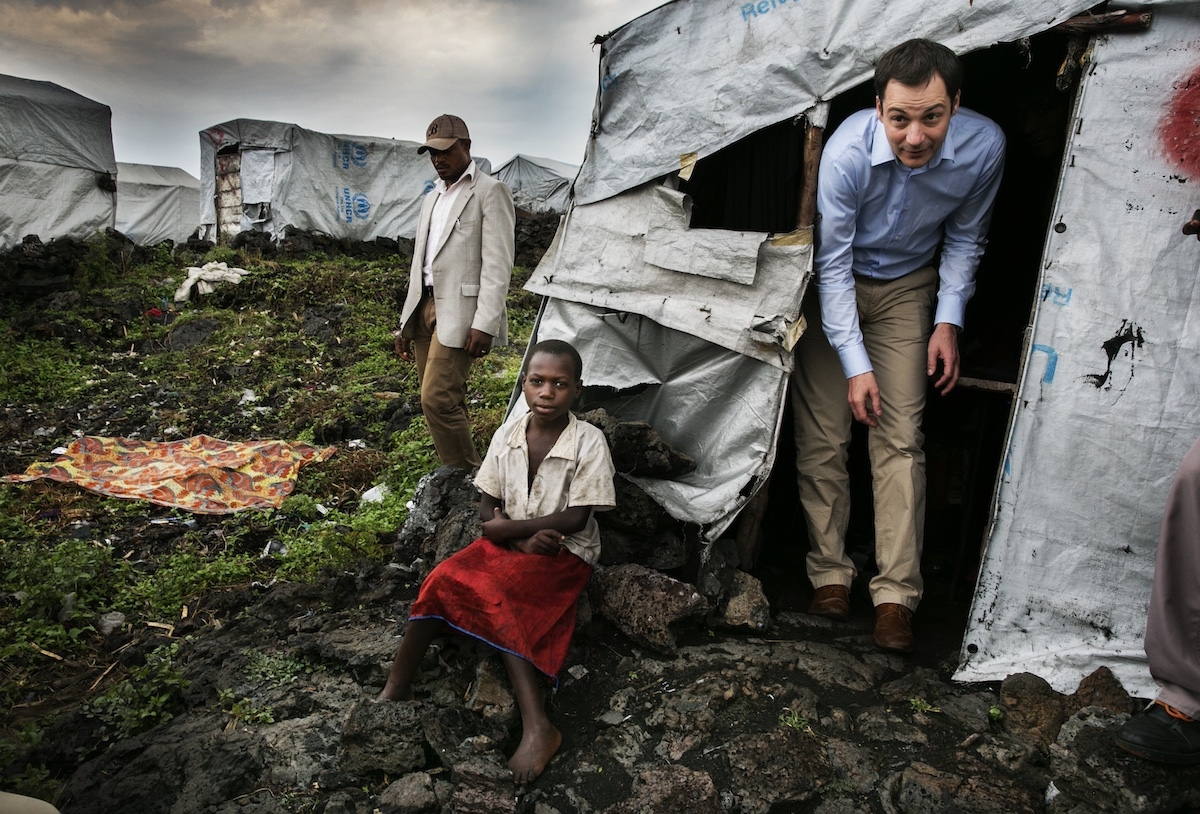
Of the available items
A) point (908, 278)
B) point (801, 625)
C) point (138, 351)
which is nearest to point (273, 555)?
point (801, 625)

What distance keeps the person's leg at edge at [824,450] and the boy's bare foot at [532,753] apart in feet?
4.52

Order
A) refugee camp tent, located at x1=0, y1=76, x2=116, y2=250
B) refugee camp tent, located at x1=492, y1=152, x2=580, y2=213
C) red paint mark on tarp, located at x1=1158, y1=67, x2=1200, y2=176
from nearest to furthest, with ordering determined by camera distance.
→ red paint mark on tarp, located at x1=1158, y1=67, x2=1200, y2=176, refugee camp tent, located at x1=0, y1=76, x2=116, y2=250, refugee camp tent, located at x1=492, y1=152, x2=580, y2=213

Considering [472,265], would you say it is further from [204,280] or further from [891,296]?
[204,280]

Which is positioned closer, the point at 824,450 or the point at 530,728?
the point at 530,728

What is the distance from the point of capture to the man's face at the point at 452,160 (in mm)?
3936

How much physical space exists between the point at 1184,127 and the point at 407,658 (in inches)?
113

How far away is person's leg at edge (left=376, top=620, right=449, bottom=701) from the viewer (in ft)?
8.11

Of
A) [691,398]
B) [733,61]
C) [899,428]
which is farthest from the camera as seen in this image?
[691,398]

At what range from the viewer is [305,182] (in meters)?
15.1

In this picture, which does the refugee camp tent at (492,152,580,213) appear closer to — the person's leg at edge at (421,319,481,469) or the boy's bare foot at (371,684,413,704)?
the person's leg at edge at (421,319,481,469)

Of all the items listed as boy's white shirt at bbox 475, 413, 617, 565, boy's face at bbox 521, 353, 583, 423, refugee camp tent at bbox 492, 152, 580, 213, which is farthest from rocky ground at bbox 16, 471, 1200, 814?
refugee camp tent at bbox 492, 152, 580, 213

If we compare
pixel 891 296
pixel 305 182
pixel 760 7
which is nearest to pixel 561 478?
pixel 891 296

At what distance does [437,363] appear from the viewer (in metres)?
3.95

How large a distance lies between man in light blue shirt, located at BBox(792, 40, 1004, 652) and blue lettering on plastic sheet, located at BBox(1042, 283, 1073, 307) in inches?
13.4
